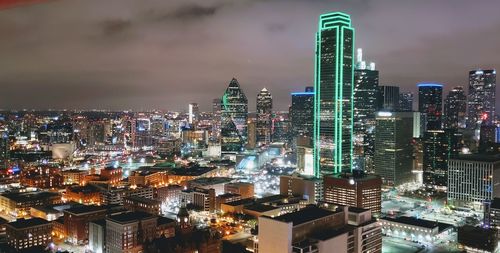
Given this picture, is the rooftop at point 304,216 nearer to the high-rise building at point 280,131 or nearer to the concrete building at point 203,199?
the concrete building at point 203,199

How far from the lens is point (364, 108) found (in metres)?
19.8

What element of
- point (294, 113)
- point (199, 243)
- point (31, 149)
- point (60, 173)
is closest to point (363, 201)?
point (199, 243)

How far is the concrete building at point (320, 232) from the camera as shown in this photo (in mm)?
5547

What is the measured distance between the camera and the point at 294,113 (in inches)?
1060

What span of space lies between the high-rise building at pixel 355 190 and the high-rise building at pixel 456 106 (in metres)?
15.4

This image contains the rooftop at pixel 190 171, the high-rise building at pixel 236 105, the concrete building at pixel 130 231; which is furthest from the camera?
the high-rise building at pixel 236 105

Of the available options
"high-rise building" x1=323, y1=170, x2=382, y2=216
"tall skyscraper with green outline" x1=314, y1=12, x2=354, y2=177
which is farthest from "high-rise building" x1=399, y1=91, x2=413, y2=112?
"high-rise building" x1=323, y1=170, x2=382, y2=216

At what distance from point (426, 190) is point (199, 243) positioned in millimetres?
9800

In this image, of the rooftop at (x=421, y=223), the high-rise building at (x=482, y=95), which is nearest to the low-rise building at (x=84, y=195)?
the rooftop at (x=421, y=223)

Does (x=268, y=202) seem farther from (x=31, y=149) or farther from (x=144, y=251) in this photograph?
(x=31, y=149)

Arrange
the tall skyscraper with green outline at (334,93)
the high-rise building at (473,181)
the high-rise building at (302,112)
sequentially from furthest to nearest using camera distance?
the high-rise building at (302,112)
the tall skyscraper with green outline at (334,93)
the high-rise building at (473,181)

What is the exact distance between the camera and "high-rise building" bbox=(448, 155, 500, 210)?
12391 mm

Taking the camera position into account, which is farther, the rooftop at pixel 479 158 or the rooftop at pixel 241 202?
the rooftop at pixel 479 158

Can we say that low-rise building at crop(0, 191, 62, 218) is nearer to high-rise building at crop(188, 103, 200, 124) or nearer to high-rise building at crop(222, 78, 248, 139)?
high-rise building at crop(222, 78, 248, 139)
